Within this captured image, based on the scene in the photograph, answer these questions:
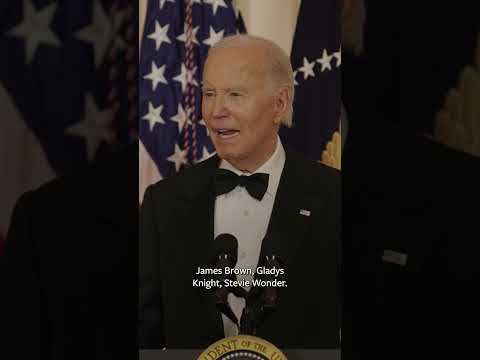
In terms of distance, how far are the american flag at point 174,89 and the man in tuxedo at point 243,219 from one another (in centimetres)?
5

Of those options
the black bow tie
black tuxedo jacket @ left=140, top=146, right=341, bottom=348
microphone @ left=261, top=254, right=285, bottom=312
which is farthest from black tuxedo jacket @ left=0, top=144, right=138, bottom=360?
microphone @ left=261, top=254, right=285, bottom=312

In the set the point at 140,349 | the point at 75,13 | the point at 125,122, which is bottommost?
the point at 140,349

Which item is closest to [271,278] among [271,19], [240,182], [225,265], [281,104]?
[225,265]

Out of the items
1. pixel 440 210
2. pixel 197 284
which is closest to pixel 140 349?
pixel 197 284

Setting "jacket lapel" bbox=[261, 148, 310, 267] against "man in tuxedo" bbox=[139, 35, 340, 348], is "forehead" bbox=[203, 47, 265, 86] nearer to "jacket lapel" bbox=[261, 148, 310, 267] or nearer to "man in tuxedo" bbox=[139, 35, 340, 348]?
"man in tuxedo" bbox=[139, 35, 340, 348]

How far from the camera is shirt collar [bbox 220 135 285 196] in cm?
316

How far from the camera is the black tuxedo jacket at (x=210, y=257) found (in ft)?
10.0

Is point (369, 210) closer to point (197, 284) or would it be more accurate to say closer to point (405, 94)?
point (405, 94)

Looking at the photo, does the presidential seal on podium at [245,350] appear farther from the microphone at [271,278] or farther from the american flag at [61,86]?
the american flag at [61,86]

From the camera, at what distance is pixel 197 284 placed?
3.06 meters

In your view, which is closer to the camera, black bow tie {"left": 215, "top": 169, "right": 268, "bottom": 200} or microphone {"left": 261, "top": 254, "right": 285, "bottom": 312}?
microphone {"left": 261, "top": 254, "right": 285, "bottom": 312}

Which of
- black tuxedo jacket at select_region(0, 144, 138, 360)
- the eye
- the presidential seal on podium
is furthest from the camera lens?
black tuxedo jacket at select_region(0, 144, 138, 360)

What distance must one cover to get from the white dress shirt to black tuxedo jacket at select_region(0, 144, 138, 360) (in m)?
0.54

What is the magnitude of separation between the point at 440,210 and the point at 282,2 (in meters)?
1.35
